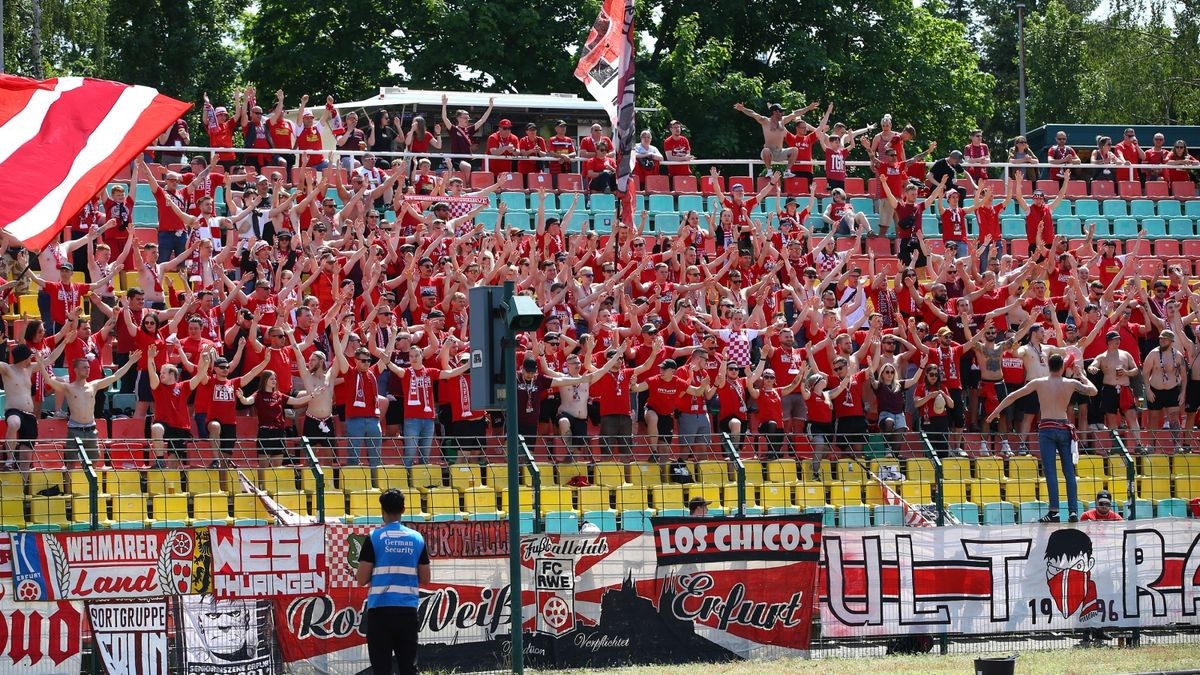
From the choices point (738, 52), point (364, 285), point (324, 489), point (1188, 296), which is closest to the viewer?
point (324, 489)

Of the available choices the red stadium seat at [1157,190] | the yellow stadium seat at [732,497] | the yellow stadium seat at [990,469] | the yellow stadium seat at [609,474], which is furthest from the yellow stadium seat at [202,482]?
the red stadium seat at [1157,190]

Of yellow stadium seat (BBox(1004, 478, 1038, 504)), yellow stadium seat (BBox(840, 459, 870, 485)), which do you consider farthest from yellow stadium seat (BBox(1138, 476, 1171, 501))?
yellow stadium seat (BBox(840, 459, 870, 485))

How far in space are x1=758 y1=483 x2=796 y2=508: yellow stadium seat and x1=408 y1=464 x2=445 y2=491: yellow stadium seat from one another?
3285mm

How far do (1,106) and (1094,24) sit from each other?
4379 cm

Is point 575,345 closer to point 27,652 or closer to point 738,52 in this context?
point 27,652

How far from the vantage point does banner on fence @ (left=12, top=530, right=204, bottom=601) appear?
1281cm

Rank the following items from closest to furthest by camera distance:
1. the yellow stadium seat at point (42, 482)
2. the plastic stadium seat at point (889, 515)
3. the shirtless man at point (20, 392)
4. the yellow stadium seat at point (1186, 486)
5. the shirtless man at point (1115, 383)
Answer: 1. the yellow stadium seat at point (42, 482)
2. the shirtless man at point (20, 392)
3. the plastic stadium seat at point (889, 515)
4. the yellow stadium seat at point (1186, 486)
5. the shirtless man at point (1115, 383)

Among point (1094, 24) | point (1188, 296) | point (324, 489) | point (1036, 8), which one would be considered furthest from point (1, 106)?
point (1036, 8)

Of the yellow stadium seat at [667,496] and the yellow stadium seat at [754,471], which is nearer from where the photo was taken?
the yellow stadium seat at [667,496]

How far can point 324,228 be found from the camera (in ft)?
68.4

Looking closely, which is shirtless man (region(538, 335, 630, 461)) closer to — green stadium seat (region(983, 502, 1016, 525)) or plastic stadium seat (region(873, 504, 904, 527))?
→ plastic stadium seat (region(873, 504, 904, 527))

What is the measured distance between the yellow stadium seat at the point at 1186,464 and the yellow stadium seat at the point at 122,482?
11.4 m

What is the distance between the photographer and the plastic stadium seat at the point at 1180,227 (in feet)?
94.8

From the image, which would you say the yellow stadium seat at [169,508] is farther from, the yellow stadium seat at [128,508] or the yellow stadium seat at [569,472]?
the yellow stadium seat at [569,472]
